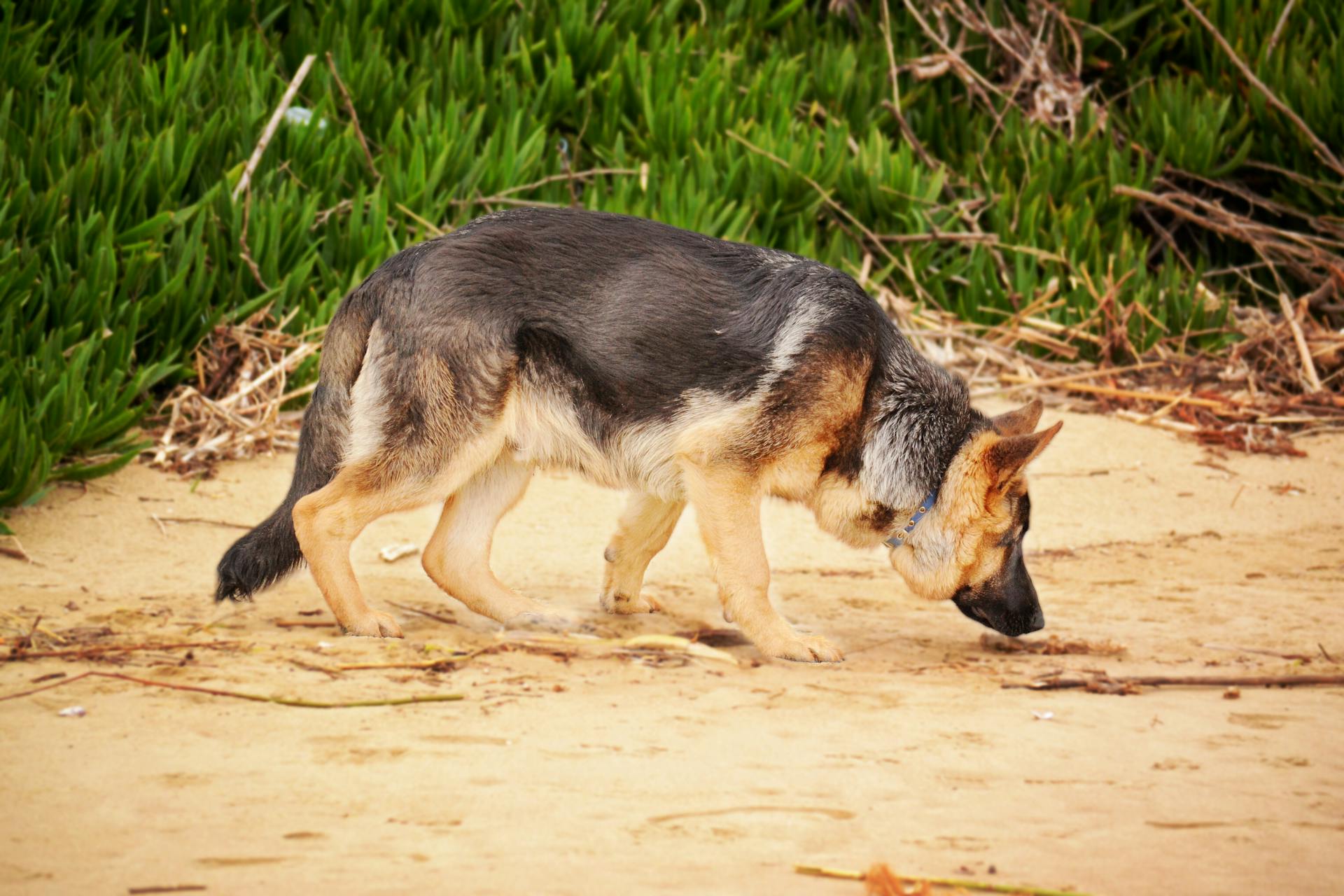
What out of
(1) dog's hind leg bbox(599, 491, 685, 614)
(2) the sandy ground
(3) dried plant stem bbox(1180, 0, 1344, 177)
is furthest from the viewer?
(3) dried plant stem bbox(1180, 0, 1344, 177)

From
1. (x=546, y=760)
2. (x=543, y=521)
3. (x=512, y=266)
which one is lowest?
(x=543, y=521)

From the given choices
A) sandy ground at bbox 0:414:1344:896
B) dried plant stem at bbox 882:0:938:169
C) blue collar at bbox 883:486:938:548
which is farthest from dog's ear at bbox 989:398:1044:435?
dried plant stem at bbox 882:0:938:169

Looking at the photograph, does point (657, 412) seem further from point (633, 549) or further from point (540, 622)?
point (540, 622)

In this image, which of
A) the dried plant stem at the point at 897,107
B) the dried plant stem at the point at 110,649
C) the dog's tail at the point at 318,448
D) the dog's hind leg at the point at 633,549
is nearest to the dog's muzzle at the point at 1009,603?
the dog's hind leg at the point at 633,549

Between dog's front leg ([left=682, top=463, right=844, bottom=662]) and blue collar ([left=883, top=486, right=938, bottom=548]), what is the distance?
48 cm

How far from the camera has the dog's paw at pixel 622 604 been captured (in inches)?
204

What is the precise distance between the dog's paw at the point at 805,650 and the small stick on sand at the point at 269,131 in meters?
4.34

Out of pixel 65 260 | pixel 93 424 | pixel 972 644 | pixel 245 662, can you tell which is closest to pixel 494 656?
pixel 245 662

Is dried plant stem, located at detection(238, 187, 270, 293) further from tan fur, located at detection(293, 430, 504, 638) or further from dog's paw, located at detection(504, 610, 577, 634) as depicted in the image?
dog's paw, located at detection(504, 610, 577, 634)

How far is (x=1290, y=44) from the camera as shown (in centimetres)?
1022

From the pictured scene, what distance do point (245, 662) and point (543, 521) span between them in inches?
102

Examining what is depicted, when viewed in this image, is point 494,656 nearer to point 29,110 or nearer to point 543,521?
point 543,521

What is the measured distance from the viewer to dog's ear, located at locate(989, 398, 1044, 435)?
15.8 feet

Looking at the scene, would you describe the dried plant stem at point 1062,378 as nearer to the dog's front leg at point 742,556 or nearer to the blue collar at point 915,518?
the blue collar at point 915,518
